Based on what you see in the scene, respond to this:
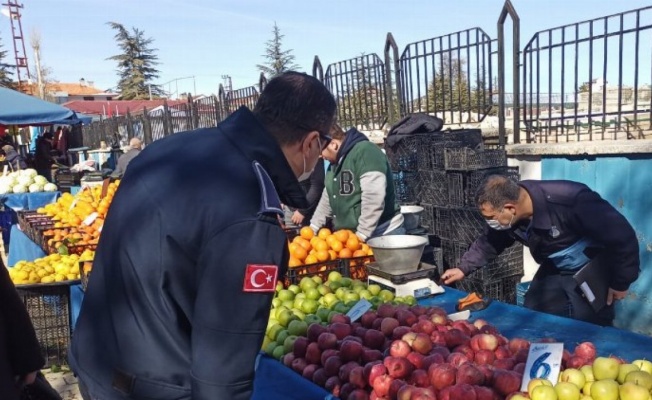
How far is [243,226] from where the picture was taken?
129cm

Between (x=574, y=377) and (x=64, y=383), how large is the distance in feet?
13.9

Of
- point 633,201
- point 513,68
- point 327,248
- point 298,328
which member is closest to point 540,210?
point 327,248

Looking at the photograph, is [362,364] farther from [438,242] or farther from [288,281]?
[438,242]

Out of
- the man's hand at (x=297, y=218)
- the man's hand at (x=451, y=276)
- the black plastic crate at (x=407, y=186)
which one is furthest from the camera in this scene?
the black plastic crate at (x=407, y=186)

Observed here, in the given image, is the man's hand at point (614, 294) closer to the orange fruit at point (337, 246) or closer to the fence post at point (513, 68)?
the orange fruit at point (337, 246)

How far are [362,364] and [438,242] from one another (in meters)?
3.87

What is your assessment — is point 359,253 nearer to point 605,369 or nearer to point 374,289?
point 374,289

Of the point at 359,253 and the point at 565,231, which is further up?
the point at 565,231

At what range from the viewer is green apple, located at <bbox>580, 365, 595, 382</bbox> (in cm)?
196

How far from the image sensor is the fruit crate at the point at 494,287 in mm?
5570

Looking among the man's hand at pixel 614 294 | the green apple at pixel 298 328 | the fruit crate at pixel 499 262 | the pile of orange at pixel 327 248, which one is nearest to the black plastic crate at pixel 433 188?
the fruit crate at pixel 499 262

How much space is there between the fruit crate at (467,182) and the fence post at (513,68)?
677mm

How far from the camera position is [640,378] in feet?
6.04

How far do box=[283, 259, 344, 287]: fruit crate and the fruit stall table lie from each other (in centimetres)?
109
